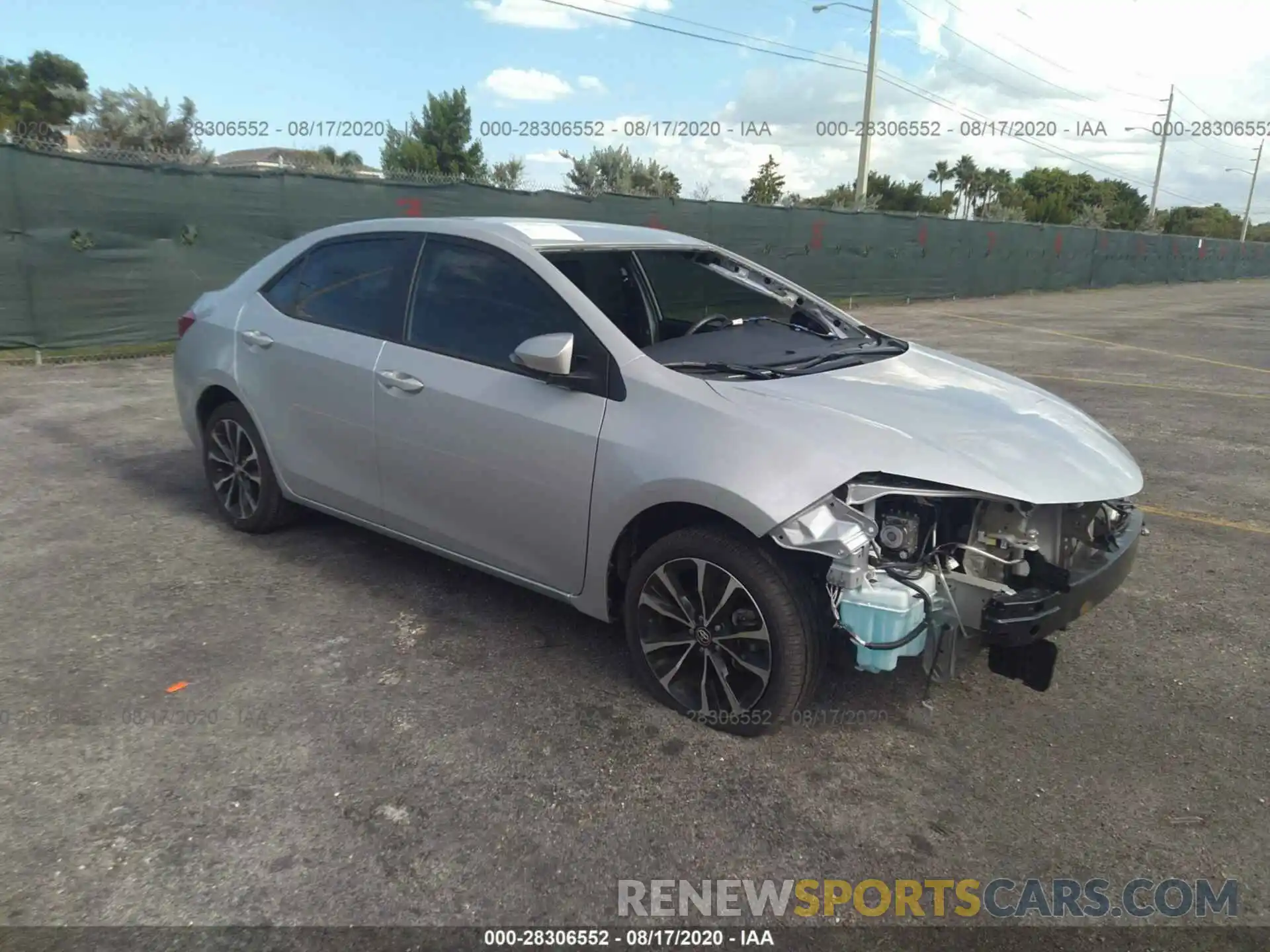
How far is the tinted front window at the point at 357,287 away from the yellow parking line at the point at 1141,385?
8239mm

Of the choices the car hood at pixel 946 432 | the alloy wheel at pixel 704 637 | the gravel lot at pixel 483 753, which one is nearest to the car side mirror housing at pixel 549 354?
the car hood at pixel 946 432

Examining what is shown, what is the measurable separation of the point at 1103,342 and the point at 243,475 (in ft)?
46.1

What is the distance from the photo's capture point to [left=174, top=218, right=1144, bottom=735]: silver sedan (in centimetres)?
278

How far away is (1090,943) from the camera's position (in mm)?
2230

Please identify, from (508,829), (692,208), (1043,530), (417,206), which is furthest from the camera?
(692,208)

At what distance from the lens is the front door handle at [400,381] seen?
3657 mm

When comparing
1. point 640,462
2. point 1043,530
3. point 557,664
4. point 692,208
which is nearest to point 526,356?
point 640,462

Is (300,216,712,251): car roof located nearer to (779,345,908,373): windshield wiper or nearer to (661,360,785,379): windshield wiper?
(661,360,785,379): windshield wiper

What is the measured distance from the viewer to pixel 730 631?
9.61ft

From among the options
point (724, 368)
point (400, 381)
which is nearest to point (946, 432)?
point (724, 368)

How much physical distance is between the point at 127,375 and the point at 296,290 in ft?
19.8

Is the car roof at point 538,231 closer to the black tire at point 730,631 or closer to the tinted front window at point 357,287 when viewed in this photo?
the tinted front window at point 357,287

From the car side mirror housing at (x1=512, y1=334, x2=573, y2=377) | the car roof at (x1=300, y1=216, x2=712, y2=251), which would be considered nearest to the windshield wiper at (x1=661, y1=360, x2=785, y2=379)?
the car side mirror housing at (x1=512, y1=334, x2=573, y2=377)

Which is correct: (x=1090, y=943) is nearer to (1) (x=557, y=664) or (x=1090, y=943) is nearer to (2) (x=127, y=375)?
(1) (x=557, y=664)
